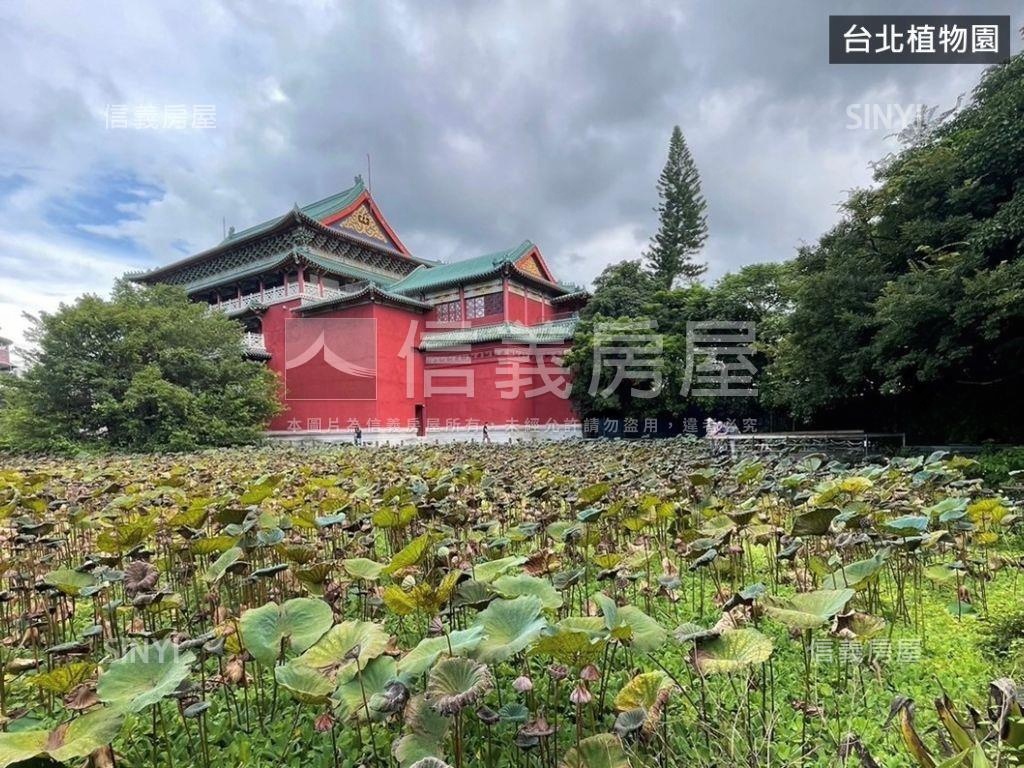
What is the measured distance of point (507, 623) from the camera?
5.54 feet

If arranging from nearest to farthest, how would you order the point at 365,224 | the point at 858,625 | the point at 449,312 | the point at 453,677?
1. the point at 453,677
2. the point at 858,625
3. the point at 449,312
4. the point at 365,224

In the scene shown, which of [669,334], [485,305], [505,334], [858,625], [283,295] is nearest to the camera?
[858,625]

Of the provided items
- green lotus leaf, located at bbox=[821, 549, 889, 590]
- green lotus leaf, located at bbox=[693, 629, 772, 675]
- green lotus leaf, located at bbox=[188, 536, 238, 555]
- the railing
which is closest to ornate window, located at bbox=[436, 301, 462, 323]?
the railing

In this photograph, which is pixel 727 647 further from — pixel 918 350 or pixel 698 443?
pixel 698 443

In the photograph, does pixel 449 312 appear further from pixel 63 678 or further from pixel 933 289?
pixel 63 678

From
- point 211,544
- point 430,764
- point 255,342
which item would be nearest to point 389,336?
point 255,342

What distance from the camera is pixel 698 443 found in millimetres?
13375

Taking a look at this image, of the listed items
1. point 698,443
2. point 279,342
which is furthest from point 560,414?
point 279,342

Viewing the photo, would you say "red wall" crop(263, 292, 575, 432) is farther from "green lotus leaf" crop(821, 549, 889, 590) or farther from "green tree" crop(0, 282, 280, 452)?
"green lotus leaf" crop(821, 549, 889, 590)

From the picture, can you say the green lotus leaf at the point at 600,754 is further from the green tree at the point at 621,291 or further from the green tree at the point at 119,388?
the green tree at the point at 621,291

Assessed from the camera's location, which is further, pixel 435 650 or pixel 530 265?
pixel 530 265

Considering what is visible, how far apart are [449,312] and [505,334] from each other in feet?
12.9

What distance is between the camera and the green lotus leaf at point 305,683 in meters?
1.48

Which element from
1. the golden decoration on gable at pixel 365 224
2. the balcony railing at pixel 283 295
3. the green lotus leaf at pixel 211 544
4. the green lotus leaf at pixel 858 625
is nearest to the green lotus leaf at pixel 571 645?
the green lotus leaf at pixel 858 625
